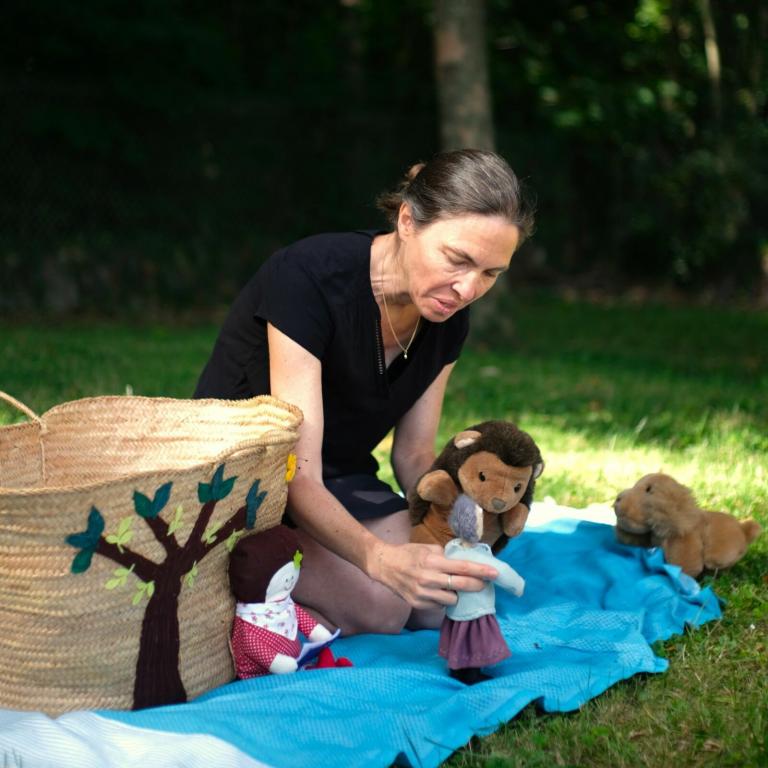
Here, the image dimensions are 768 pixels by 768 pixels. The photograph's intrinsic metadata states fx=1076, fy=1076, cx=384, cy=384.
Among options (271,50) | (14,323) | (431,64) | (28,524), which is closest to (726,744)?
(28,524)

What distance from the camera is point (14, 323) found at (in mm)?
8977

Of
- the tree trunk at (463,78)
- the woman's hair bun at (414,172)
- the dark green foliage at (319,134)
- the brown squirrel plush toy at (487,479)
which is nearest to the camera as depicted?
the brown squirrel plush toy at (487,479)

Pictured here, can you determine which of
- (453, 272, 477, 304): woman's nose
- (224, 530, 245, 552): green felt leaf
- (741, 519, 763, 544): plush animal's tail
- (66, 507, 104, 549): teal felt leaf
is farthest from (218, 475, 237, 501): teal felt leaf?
(741, 519, 763, 544): plush animal's tail

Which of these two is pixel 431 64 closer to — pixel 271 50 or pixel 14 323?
pixel 271 50

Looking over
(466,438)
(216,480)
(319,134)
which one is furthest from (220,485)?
(319,134)

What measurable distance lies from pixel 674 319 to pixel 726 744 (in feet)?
29.1

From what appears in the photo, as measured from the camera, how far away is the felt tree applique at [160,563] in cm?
226

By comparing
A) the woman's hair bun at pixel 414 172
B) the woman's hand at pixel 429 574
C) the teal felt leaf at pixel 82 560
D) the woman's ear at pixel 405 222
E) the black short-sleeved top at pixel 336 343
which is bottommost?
the woman's hand at pixel 429 574

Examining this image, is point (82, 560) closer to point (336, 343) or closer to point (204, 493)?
point (204, 493)

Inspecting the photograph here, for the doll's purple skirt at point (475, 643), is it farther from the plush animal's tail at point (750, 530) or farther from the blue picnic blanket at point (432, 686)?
the plush animal's tail at point (750, 530)

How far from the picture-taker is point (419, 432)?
3336mm

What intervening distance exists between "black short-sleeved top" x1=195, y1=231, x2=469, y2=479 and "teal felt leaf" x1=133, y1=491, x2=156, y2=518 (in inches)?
27.2

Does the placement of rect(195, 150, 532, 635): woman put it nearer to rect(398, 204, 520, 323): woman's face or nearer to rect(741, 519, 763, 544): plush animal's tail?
rect(398, 204, 520, 323): woman's face

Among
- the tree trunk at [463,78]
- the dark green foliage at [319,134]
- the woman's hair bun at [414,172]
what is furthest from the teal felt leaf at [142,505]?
the dark green foliage at [319,134]
